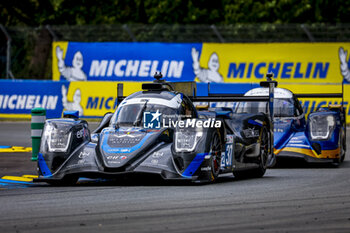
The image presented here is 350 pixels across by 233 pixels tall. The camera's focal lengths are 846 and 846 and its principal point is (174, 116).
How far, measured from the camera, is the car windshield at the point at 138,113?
417 inches

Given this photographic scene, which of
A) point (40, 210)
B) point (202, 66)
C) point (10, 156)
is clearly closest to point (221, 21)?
point (202, 66)

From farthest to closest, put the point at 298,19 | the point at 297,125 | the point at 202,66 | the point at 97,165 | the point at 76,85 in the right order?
the point at 298,19
the point at 202,66
the point at 76,85
the point at 297,125
the point at 97,165

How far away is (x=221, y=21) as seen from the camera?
108 ft

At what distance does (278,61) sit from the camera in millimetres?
26406

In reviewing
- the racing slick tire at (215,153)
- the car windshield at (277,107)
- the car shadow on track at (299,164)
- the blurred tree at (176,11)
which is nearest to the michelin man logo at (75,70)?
the blurred tree at (176,11)

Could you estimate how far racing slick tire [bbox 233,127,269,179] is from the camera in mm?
11497

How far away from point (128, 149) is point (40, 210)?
214 centimetres

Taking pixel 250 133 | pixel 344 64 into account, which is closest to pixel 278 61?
pixel 344 64

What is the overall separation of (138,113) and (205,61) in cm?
1631

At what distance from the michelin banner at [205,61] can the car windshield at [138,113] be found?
604 inches

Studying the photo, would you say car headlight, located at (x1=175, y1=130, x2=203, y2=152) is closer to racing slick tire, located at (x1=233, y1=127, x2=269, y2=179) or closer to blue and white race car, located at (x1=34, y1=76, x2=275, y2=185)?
blue and white race car, located at (x1=34, y1=76, x2=275, y2=185)

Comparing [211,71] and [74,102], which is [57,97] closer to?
[74,102]

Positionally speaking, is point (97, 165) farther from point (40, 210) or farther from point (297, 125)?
point (297, 125)

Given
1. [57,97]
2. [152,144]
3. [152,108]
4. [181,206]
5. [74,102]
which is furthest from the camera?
[57,97]
